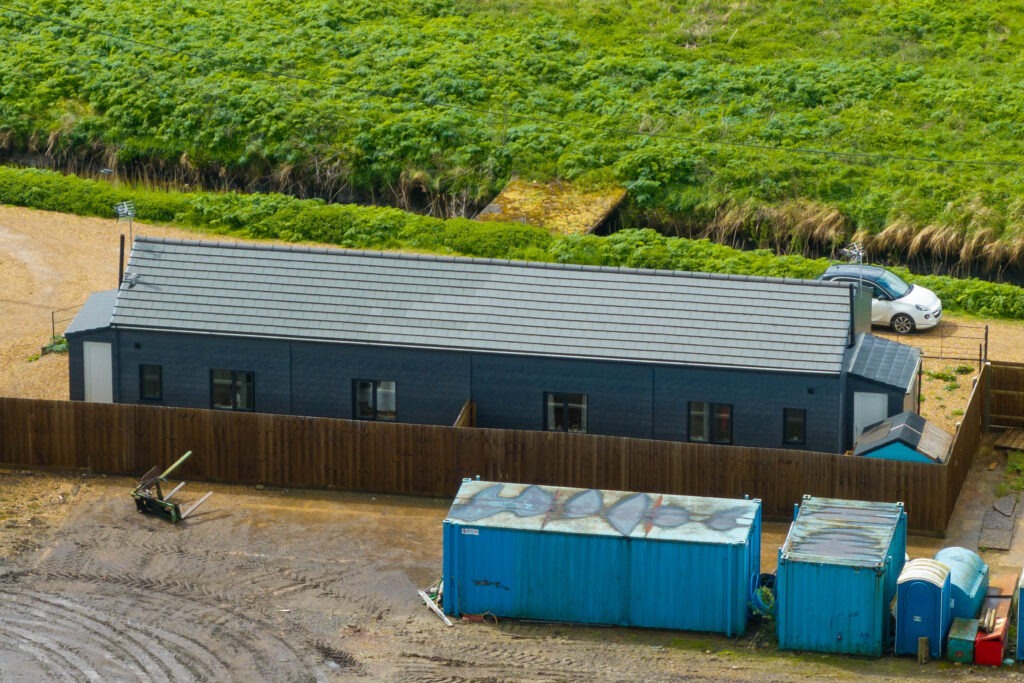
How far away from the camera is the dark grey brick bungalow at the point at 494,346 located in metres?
39.2

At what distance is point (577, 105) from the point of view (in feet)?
221

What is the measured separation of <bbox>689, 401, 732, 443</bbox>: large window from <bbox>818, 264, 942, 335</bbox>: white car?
36.7ft

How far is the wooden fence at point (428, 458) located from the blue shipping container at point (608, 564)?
144 inches

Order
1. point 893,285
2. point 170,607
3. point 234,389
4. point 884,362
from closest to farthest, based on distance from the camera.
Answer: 1. point 170,607
2. point 884,362
3. point 234,389
4. point 893,285

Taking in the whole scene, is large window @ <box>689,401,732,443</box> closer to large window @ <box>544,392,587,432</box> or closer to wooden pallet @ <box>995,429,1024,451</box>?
large window @ <box>544,392,587,432</box>

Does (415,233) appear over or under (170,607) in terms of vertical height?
over

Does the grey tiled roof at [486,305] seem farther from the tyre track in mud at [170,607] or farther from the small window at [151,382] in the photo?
the tyre track in mud at [170,607]

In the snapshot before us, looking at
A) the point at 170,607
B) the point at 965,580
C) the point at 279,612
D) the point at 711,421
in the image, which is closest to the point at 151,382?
the point at 170,607

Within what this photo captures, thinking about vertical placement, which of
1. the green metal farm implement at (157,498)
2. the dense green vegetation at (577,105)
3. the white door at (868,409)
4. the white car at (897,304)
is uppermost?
the dense green vegetation at (577,105)

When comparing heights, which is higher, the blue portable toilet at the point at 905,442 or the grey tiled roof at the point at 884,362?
the grey tiled roof at the point at 884,362

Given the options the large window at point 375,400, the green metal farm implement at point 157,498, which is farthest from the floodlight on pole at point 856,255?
the green metal farm implement at point 157,498

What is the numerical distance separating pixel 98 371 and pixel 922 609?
67.4 feet

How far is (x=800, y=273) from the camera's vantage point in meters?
53.0

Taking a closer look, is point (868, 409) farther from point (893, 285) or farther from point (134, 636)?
point (134, 636)
